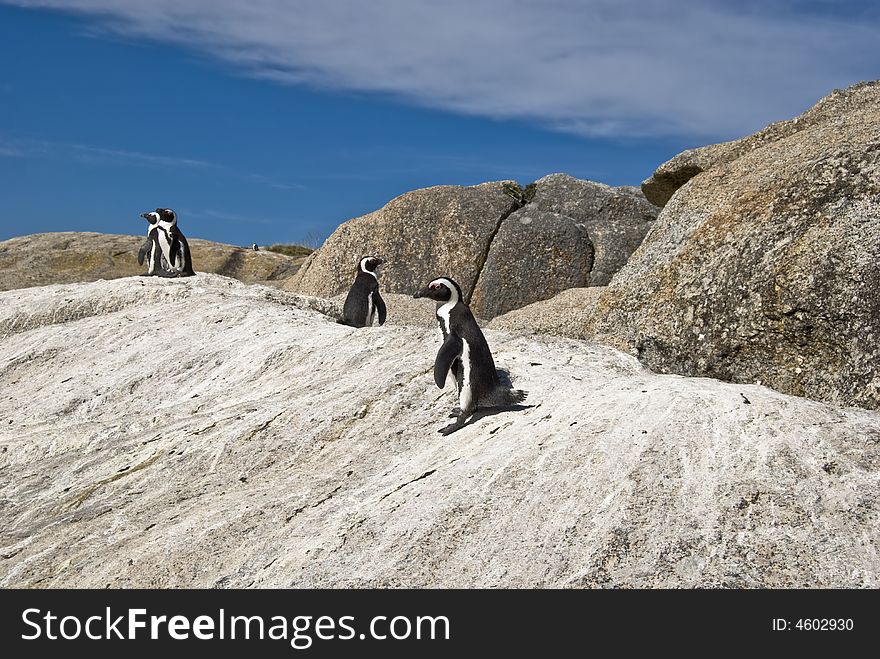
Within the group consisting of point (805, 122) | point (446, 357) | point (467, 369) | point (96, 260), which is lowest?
point (467, 369)

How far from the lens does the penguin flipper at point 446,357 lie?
27.3 feet

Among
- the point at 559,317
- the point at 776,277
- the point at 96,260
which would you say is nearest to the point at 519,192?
the point at 559,317

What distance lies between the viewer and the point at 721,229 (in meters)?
11.5

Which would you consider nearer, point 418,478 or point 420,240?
point 418,478

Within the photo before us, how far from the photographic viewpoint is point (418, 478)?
24.7 feet

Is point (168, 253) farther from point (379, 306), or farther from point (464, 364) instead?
point (464, 364)

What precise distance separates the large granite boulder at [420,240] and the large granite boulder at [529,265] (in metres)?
0.37

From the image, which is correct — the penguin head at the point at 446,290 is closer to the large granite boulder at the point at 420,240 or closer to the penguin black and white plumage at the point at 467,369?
the penguin black and white plumage at the point at 467,369

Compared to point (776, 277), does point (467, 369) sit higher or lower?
lower

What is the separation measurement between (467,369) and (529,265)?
1150 centimetres

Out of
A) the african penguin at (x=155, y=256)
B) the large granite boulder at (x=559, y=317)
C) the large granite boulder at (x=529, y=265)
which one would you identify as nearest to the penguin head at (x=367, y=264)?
the large granite boulder at (x=559, y=317)

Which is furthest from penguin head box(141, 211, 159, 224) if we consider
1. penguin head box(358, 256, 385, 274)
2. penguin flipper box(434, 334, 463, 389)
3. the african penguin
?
penguin flipper box(434, 334, 463, 389)

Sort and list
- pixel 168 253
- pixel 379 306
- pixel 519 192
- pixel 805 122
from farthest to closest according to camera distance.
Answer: pixel 519 192 → pixel 168 253 → pixel 379 306 → pixel 805 122

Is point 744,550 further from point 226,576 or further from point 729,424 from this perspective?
point 226,576
